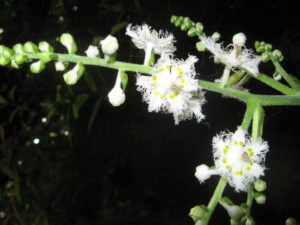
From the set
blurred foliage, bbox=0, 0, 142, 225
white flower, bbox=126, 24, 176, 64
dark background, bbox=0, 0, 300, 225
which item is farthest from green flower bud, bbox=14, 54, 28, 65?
blurred foliage, bbox=0, 0, 142, 225

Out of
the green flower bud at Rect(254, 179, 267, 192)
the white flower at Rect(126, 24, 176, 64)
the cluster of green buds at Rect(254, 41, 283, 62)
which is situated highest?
the cluster of green buds at Rect(254, 41, 283, 62)

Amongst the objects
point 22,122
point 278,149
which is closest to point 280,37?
point 278,149

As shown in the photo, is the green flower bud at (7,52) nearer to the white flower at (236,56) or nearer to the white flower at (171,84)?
the white flower at (171,84)

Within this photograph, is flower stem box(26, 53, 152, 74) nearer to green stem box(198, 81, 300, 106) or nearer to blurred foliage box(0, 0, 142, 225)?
green stem box(198, 81, 300, 106)

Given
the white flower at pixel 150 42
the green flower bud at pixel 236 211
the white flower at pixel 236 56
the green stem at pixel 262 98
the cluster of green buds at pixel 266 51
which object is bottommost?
the green flower bud at pixel 236 211

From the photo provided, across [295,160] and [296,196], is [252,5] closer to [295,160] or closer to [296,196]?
[295,160]

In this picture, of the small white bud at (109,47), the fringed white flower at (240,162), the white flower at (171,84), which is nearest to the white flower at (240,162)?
the fringed white flower at (240,162)

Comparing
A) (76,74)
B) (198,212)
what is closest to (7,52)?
(76,74)

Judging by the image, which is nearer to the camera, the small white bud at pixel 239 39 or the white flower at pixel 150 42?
the white flower at pixel 150 42
